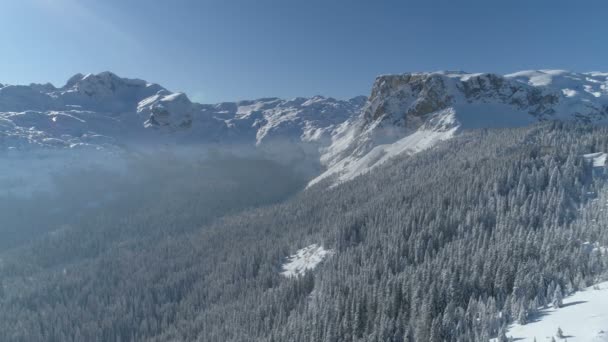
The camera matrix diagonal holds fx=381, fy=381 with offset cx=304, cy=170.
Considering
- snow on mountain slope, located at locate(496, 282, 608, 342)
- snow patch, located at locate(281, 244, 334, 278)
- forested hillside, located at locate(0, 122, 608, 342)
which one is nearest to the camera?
snow on mountain slope, located at locate(496, 282, 608, 342)

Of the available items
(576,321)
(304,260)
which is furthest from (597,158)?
(304,260)

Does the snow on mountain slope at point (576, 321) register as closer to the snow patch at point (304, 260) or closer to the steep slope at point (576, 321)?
the steep slope at point (576, 321)

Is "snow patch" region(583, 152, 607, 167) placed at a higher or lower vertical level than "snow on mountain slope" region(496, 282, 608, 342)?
higher

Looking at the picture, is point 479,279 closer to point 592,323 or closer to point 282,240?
point 592,323

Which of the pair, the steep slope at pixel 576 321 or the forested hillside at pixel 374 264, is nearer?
the steep slope at pixel 576 321

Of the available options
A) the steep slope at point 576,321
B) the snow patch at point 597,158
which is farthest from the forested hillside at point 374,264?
the snow patch at point 597,158

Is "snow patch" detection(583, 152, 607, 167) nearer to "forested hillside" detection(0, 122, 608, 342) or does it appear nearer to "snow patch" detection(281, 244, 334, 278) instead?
"forested hillside" detection(0, 122, 608, 342)

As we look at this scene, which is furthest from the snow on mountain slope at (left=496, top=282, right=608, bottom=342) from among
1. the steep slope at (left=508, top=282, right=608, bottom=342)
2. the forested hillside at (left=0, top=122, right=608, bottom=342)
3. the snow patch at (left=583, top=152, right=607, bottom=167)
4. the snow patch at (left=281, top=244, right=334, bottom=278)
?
the snow patch at (left=583, top=152, right=607, bottom=167)
